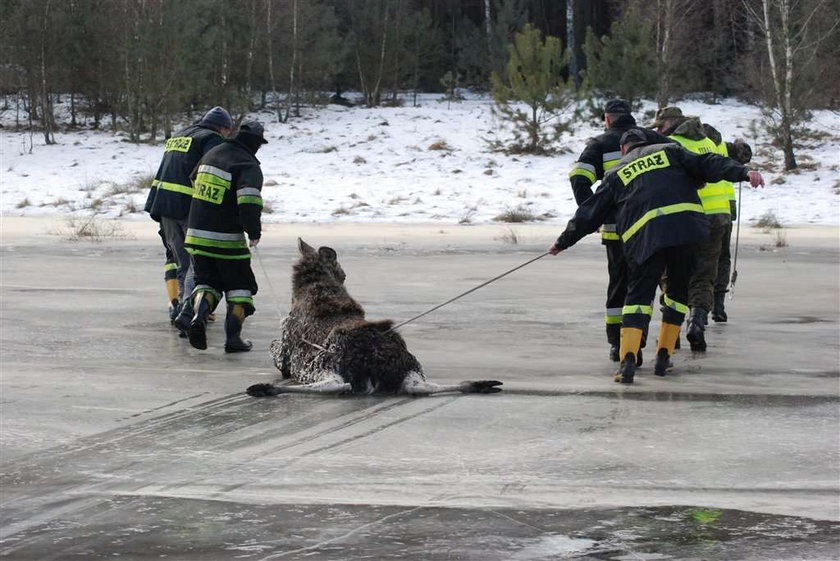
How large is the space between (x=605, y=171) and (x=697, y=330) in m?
1.42

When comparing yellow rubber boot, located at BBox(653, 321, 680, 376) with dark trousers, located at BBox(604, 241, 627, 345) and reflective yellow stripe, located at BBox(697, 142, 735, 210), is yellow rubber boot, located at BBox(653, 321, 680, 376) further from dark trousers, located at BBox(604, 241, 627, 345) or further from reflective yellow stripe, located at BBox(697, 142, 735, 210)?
reflective yellow stripe, located at BBox(697, 142, 735, 210)

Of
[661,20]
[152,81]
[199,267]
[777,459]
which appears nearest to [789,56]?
[661,20]

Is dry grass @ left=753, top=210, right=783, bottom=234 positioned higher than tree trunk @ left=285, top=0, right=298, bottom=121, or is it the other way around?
tree trunk @ left=285, top=0, right=298, bottom=121

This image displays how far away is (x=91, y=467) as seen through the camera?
18.4 feet

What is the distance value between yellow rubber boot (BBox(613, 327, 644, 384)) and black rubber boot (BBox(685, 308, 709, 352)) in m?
1.30

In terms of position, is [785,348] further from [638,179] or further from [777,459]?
[777,459]

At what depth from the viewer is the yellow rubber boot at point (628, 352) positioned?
769 cm

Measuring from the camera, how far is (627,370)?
7.68 metres

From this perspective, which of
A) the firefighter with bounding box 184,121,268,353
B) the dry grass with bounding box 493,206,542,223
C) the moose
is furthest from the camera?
the dry grass with bounding box 493,206,542,223

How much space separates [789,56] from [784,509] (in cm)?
2462

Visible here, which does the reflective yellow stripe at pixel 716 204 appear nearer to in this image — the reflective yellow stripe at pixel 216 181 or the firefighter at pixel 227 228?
the firefighter at pixel 227 228

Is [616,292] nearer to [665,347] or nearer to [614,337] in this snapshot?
[614,337]

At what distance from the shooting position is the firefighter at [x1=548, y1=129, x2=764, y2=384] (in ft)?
25.2

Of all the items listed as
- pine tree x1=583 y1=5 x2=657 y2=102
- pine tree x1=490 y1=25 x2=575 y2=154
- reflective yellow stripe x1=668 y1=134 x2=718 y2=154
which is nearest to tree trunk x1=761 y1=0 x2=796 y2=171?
pine tree x1=583 y1=5 x2=657 y2=102
